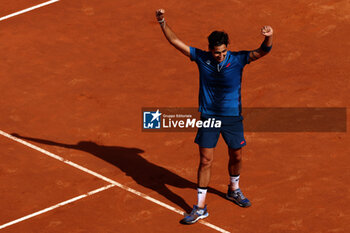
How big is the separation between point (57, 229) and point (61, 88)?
5149 mm

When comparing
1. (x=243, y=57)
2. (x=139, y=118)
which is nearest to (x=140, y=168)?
(x=139, y=118)

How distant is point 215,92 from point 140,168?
8.92 ft

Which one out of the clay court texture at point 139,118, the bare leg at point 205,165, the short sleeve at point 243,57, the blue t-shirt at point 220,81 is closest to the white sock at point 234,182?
the clay court texture at point 139,118

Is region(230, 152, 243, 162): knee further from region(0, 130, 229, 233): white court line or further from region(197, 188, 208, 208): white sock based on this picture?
region(0, 130, 229, 233): white court line

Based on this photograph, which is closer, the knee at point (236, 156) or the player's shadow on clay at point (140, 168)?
the knee at point (236, 156)

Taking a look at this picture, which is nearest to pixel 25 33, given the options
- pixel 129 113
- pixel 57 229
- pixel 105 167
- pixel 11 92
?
pixel 11 92

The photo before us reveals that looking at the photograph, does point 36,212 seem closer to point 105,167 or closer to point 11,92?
point 105,167

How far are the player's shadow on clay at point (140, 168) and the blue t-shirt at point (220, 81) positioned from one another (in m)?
1.79

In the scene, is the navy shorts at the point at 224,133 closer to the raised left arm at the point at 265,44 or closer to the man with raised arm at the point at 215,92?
the man with raised arm at the point at 215,92

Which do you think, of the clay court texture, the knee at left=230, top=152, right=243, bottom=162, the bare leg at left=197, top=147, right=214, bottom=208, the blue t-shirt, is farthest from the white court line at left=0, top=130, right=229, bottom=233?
the blue t-shirt

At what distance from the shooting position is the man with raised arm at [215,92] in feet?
45.7

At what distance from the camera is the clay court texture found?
14805 mm

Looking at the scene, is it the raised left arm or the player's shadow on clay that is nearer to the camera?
the raised left arm

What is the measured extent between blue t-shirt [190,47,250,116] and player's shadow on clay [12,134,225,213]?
179 cm
